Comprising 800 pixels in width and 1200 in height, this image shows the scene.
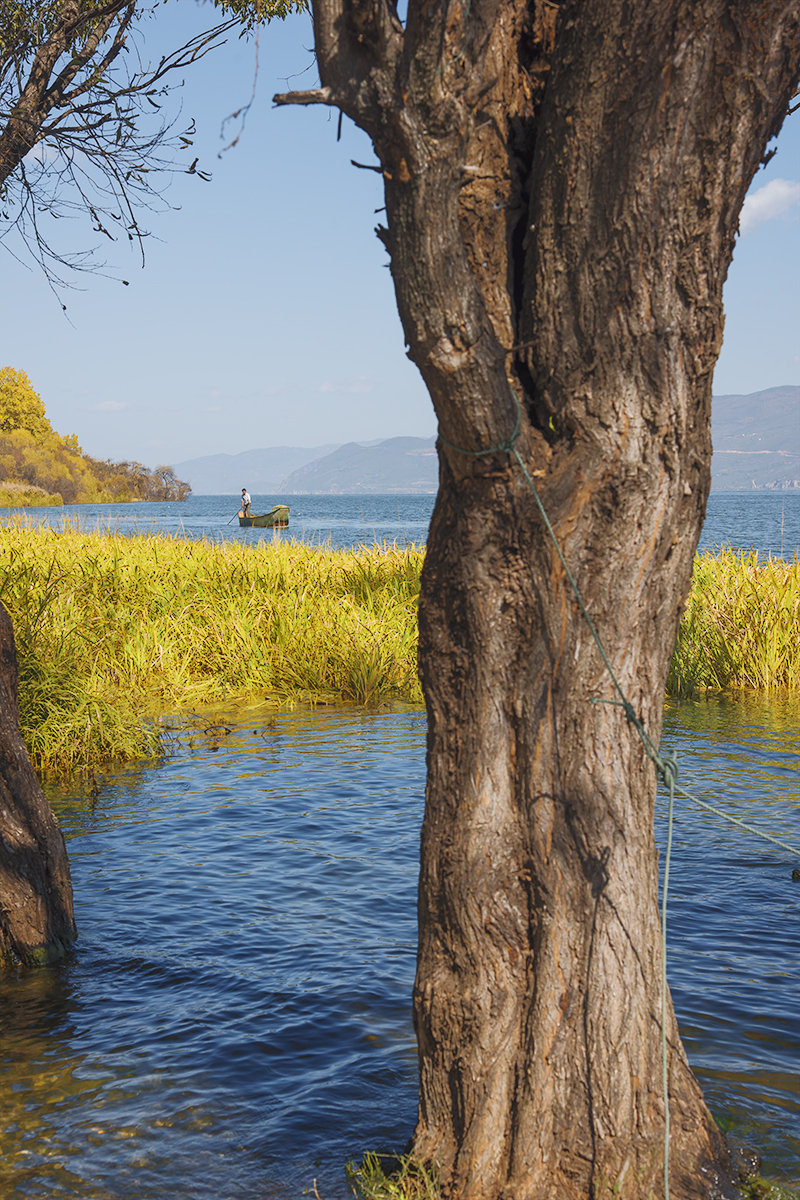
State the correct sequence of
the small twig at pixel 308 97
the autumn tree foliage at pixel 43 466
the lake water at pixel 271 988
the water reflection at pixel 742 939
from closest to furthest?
the small twig at pixel 308 97 → the lake water at pixel 271 988 → the water reflection at pixel 742 939 → the autumn tree foliage at pixel 43 466

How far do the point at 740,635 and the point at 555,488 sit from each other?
8.58 meters

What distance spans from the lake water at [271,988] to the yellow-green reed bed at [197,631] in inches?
34.5

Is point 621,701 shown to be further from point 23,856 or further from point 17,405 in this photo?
point 17,405

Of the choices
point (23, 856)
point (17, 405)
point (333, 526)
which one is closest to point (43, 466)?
point (17, 405)

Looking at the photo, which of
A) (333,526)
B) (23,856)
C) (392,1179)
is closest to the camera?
(392,1179)

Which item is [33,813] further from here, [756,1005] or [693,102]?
[693,102]

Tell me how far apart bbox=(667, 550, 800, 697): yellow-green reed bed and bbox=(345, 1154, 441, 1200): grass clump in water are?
→ 7.90m

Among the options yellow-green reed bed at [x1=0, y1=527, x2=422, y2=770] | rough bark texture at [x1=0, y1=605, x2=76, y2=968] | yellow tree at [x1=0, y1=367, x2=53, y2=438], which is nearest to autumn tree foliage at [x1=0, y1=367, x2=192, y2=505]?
yellow tree at [x1=0, y1=367, x2=53, y2=438]

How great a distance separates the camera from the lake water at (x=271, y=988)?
11.0ft

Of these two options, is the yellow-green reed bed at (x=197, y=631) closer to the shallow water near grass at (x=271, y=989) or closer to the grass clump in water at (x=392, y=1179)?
the shallow water near grass at (x=271, y=989)

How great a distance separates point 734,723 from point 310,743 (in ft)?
12.7

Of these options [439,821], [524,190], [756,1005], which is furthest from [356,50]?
[756,1005]

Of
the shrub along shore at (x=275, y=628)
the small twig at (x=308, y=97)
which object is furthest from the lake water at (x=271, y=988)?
the small twig at (x=308, y=97)

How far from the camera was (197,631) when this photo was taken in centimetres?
1123
